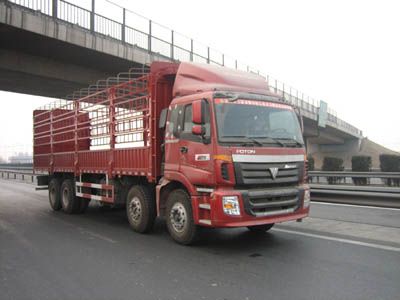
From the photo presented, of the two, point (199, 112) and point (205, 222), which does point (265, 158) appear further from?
point (205, 222)

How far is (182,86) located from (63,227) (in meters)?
4.34

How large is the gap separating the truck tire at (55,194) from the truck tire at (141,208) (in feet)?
14.6

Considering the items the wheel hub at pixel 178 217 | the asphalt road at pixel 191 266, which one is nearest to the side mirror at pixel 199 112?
the wheel hub at pixel 178 217

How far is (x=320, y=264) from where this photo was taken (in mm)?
5379

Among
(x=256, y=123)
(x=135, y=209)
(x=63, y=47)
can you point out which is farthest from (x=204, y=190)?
(x=63, y=47)

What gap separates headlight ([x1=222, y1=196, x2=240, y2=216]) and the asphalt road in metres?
0.70

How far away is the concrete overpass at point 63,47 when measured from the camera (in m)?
13.5

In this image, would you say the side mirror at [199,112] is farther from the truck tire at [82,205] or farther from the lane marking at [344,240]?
the truck tire at [82,205]

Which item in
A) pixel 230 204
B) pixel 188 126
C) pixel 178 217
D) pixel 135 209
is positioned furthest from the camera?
pixel 135 209

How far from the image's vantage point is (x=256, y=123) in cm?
639

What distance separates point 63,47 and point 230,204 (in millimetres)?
11929

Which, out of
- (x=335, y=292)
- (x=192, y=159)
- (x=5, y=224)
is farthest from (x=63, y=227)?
(x=335, y=292)

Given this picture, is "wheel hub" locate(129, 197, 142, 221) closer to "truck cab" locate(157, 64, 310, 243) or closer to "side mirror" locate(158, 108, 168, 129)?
"truck cab" locate(157, 64, 310, 243)

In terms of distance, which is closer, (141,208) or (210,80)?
(210,80)
